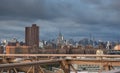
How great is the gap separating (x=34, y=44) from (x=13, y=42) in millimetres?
4359

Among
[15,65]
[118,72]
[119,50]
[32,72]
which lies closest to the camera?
[118,72]

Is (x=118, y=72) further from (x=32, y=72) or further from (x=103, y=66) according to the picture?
(x=103, y=66)

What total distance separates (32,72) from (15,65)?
111 centimetres

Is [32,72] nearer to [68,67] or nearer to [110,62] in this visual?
[68,67]

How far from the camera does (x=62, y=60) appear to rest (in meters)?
9.72

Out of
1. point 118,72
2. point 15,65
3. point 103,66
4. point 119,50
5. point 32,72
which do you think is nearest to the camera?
point 118,72

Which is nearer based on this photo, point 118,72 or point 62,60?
point 118,72

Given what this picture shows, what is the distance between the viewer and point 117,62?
9.74 meters

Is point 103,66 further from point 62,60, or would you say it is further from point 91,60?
point 62,60

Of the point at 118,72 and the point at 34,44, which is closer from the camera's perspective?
the point at 118,72

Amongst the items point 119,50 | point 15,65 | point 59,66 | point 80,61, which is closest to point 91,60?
point 80,61

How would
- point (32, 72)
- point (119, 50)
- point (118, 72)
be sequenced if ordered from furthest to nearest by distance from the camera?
point (119, 50) → point (32, 72) → point (118, 72)

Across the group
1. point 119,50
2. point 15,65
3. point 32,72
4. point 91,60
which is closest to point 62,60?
point 91,60

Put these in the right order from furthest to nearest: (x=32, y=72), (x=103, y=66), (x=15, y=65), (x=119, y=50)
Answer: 1. (x=119, y=50)
2. (x=103, y=66)
3. (x=32, y=72)
4. (x=15, y=65)
